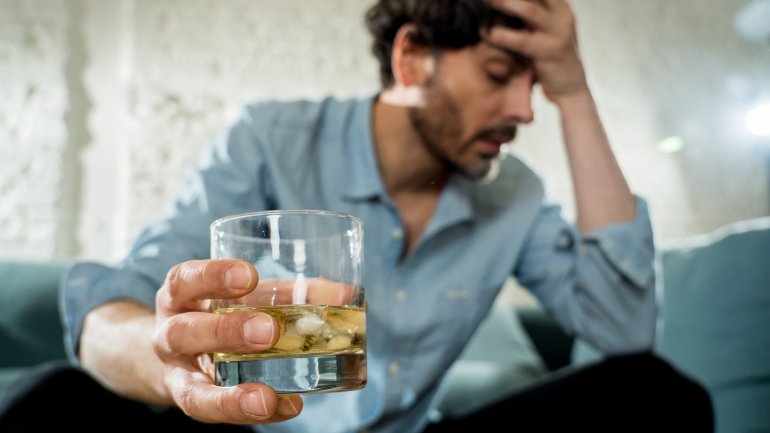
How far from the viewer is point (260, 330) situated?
0.25 metres

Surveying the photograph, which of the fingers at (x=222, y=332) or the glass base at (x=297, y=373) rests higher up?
the fingers at (x=222, y=332)

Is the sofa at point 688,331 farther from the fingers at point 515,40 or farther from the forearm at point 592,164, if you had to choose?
the fingers at point 515,40

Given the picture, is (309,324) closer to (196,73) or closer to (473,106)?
(473,106)

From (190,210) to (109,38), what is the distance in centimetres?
114

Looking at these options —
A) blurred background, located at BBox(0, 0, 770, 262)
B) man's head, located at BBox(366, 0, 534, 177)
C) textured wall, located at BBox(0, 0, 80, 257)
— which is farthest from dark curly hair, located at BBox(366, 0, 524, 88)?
textured wall, located at BBox(0, 0, 80, 257)

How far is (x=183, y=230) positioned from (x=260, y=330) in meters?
0.30

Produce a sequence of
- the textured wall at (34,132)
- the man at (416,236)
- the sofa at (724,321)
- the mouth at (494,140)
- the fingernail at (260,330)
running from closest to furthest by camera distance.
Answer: the fingernail at (260,330) < the man at (416,236) < the mouth at (494,140) < the sofa at (724,321) < the textured wall at (34,132)

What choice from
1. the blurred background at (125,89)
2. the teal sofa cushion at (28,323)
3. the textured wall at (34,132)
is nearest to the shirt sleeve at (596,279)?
the blurred background at (125,89)

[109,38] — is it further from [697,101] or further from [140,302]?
[697,101]

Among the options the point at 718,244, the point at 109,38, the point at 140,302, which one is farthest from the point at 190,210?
the point at 109,38

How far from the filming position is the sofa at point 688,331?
2.70ft

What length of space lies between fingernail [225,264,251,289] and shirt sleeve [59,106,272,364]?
22 cm

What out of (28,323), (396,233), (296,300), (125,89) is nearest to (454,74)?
(396,233)

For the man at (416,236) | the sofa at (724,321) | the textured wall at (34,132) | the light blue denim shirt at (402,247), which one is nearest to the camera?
the man at (416,236)
